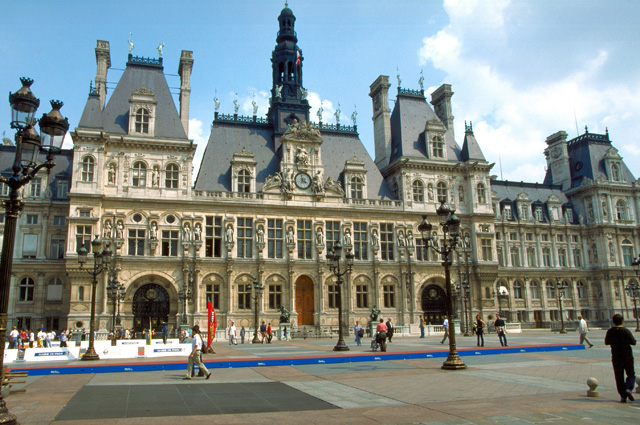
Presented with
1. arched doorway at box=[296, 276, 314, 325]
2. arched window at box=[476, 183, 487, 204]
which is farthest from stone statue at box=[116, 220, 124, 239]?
arched window at box=[476, 183, 487, 204]

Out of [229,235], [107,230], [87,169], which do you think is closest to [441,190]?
[229,235]

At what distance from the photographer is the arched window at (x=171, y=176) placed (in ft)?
142

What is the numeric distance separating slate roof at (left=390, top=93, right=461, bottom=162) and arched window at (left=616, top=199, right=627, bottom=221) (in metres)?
21.7

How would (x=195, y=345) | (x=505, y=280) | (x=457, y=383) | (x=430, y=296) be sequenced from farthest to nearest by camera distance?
1. (x=505, y=280)
2. (x=430, y=296)
3. (x=195, y=345)
4. (x=457, y=383)

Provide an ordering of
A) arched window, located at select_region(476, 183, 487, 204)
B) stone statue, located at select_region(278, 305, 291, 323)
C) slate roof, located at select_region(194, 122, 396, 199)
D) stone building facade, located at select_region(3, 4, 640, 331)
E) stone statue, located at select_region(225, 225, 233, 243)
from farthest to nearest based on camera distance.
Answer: arched window, located at select_region(476, 183, 487, 204)
slate roof, located at select_region(194, 122, 396, 199)
stone statue, located at select_region(225, 225, 233, 243)
stone building facade, located at select_region(3, 4, 640, 331)
stone statue, located at select_region(278, 305, 291, 323)

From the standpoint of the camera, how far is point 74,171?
4069 cm

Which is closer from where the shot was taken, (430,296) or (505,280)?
(430,296)

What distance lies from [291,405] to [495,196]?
5093 centimetres

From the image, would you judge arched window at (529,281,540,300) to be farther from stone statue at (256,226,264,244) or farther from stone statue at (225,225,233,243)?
stone statue at (225,225,233,243)

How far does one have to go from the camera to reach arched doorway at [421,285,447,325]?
48500mm

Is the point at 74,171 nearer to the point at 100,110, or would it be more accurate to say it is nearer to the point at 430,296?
the point at 100,110

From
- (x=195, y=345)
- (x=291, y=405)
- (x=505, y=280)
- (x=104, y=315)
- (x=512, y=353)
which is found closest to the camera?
(x=291, y=405)

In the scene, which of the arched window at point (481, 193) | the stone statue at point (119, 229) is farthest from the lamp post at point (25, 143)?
the arched window at point (481, 193)

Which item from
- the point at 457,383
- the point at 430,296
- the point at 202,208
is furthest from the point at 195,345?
the point at 430,296
